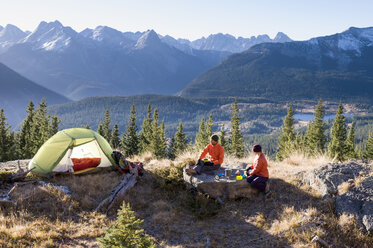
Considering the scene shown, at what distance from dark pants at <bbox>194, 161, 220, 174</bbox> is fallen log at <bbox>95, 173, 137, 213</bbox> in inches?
112

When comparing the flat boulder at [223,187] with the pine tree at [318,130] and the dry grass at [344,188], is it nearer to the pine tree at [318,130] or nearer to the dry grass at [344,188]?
the dry grass at [344,188]

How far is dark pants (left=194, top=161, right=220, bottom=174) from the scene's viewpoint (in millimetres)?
11142

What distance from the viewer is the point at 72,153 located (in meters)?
13.3

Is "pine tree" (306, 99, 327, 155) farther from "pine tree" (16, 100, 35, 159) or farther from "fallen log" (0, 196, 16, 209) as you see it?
"pine tree" (16, 100, 35, 159)

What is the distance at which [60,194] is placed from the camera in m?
10.1

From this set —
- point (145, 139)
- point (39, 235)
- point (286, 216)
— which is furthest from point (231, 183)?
point (145, 139)

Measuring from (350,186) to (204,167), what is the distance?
213 inches

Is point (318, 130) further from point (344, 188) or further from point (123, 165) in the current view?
point (123, 165)

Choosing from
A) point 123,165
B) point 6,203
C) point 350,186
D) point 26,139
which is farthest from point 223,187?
point 26,139

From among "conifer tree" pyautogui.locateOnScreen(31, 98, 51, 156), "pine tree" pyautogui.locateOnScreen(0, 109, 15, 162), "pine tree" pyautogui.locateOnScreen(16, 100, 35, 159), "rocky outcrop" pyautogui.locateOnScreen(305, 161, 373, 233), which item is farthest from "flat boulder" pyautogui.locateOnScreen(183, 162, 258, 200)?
"pine tree" pyautogui.locateOnScreen(0, 109, 15, 162)

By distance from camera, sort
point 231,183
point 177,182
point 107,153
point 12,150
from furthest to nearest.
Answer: point 12,150 → point 107,153 → point 177,182 → point 231,183

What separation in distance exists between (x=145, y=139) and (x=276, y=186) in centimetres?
5810

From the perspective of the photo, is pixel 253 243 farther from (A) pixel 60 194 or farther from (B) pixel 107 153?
(B) pixel 107 153

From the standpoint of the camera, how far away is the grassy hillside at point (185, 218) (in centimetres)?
761
